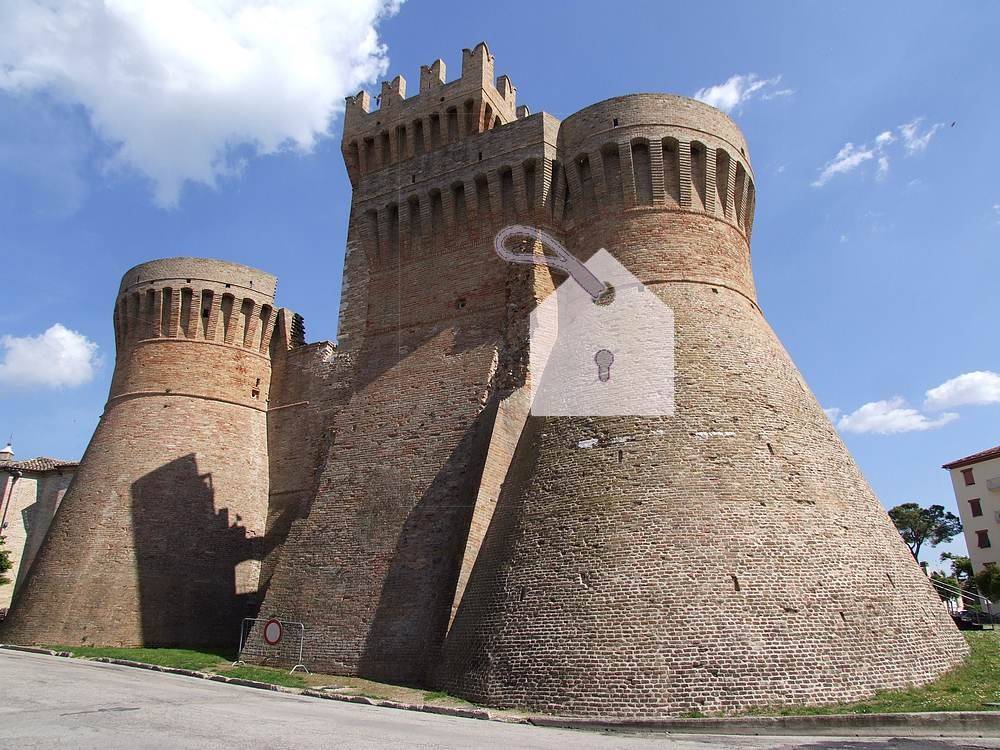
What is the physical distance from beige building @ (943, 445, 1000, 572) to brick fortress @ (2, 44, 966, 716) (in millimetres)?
27312

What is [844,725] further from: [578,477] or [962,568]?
[962,568]

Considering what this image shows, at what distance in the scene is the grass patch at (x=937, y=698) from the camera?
27.7 ft

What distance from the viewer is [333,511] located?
15.2m

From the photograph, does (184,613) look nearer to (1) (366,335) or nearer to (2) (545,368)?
(1) (366,335)

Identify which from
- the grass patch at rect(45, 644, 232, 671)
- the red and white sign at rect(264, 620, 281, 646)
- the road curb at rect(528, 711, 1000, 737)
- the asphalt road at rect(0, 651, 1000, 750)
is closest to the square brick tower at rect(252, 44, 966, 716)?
the road curb at rect(528, 711, 1000, 737)

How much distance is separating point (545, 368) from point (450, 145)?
6.72m

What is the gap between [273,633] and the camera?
13734 mm

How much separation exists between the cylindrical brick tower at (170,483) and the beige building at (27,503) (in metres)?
10.7

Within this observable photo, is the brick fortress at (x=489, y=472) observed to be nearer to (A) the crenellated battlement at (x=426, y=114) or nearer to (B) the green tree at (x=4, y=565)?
(A) the crenellated battlement at (x=426, y=114)

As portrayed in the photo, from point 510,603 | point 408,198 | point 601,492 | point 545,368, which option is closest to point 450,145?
point 408,198

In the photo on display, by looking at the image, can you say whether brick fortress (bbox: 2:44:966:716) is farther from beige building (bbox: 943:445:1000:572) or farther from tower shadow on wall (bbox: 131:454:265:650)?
beige building (bbox: 943:445:1000:572)

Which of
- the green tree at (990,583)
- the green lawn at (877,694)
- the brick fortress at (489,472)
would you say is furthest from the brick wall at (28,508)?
the green tree at (990,583)

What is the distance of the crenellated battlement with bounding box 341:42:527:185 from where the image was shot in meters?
18.9

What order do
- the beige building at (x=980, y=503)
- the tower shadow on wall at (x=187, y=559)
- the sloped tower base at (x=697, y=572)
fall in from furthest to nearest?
1. the beige building at (x=980, y=503)
2. the tower shadow on wall at (x=187, y=559)
3. the sloped tower base at (x=697, y=572)
